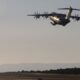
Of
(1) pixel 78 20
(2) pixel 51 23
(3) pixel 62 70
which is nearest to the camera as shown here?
(2) pixel 51 23

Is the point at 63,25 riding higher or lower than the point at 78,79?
higher

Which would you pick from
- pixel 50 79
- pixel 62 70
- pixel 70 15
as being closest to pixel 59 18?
pixel 70 15

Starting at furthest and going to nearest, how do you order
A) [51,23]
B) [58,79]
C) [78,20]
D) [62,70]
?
[62,70] → [78,20] → [51,23] → [58,79]

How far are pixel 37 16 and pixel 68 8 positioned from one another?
7230 millimetres

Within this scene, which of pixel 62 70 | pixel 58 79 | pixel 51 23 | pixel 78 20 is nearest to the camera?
pixel 58 79

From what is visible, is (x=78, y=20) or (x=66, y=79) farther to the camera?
(x=78, y=20)

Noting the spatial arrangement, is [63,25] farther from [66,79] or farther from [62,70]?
[62,70]

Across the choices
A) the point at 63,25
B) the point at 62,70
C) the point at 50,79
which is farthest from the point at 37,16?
the point at 62,70

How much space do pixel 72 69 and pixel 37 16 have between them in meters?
38.1

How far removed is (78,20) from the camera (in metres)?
135

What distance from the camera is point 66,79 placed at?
4690 inches

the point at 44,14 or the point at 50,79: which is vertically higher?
the point at 44,14

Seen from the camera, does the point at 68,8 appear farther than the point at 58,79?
Yes

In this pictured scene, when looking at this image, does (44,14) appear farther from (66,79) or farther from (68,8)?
(66,79)
